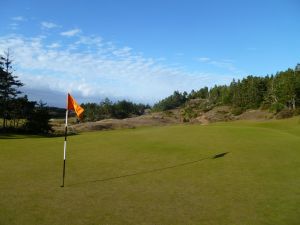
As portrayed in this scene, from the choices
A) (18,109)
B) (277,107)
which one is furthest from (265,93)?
(18,109)

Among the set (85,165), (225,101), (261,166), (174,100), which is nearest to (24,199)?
(85,165)

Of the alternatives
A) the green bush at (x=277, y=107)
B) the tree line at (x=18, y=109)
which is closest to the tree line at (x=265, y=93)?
the green bush at (x=277, y=107)

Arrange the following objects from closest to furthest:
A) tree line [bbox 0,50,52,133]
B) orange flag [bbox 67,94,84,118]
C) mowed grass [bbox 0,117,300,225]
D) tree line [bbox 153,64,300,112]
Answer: mowed grass [bbox 0,117,300,225]
orange flag [bbox 67,94,84,118]
tree line [bbox 0,50,52,133]
tree line [bbox 153,64,300,112]

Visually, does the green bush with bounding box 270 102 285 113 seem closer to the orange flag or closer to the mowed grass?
the mowed grass

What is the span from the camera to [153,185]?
13.4 m

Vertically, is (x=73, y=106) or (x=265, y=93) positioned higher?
(x=265, y=93)

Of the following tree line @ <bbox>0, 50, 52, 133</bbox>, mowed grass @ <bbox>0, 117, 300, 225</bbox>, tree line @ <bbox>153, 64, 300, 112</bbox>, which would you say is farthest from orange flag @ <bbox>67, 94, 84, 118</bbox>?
tree line @ <bbox>153, 64, 300, 112</bbox>

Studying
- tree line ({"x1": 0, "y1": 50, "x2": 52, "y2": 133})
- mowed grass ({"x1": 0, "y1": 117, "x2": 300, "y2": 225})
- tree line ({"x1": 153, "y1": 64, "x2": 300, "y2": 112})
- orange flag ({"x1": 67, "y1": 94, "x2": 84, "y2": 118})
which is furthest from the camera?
tree line ({"x1": 153, "y1": 64, "x2": 300, "y2": 112})

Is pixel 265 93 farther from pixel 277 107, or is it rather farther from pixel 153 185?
pixel 153 185

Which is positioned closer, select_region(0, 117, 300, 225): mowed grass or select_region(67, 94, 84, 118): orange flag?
select_region(0, 117, 300, 225): mowed grass

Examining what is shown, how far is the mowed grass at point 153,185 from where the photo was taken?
9.80 m

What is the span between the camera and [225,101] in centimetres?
12594

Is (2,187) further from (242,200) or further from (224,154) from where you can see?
(224,154)

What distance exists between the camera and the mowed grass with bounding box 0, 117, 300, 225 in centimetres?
980
